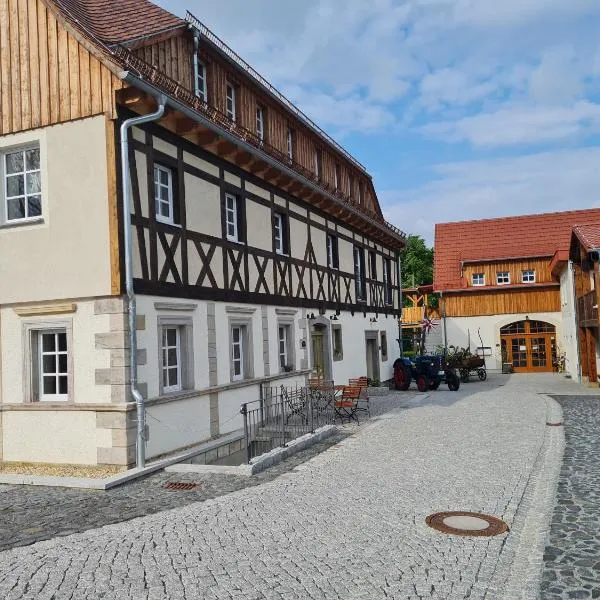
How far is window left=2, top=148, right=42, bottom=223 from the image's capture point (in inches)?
391

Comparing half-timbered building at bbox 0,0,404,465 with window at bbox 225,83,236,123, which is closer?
half-timbered building at bbox 0,0,404,465

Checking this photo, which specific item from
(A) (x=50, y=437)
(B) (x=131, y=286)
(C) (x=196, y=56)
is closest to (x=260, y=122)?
(C) (x=196, y=56)

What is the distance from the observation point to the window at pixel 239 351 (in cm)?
1245

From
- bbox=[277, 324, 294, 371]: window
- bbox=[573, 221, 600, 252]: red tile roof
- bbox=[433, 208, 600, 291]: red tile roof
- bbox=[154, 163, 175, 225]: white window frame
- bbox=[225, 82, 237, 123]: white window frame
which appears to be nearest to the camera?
bbox=[154, 163, 175, 225]: white window frame

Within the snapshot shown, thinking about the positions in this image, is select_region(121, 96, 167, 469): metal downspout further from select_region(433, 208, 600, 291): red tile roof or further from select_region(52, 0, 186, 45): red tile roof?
select_region(433, 208, 600, 291): red tile roof

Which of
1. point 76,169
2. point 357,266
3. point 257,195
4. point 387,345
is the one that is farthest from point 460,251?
point 76,169

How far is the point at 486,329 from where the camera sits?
30.3 meters

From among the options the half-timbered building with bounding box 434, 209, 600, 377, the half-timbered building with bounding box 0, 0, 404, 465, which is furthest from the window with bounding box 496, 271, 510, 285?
the half-timbered building with bounding box 0, 0, 404, 465

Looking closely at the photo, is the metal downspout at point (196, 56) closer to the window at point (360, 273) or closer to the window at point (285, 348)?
the window at point (285, 348)

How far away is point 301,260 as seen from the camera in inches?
621

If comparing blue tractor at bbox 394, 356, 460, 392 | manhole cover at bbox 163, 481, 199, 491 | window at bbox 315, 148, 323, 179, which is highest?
window at bbox 315, 148, 323, 179

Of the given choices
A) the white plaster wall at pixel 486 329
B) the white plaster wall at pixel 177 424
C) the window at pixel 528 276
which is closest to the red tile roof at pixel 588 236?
the white plaster wall at pixel 486 329

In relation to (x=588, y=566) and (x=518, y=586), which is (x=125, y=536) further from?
(x=588, y=566)

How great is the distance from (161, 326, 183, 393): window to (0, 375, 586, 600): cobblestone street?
110 inches
